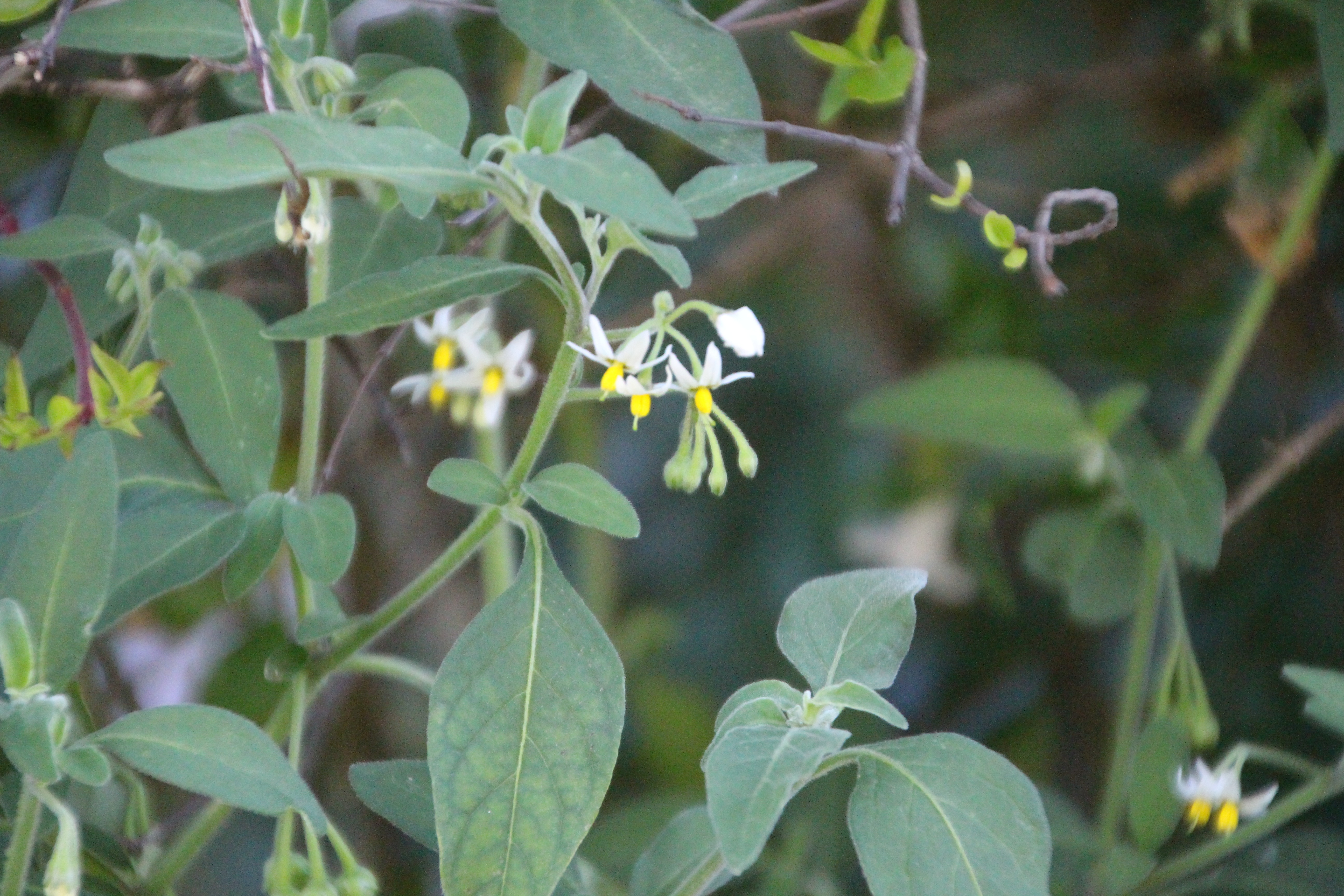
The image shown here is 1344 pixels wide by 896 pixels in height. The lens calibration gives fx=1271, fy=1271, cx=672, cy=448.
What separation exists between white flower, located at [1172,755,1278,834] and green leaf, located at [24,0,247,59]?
53 cm

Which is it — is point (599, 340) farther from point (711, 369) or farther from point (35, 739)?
point (35, 739)

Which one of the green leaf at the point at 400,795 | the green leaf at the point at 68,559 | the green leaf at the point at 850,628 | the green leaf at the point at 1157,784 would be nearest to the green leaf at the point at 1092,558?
the green leaf at the point at 1157,784

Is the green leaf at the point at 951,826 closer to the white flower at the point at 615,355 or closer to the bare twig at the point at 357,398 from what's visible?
the white flower at the point at 615,355

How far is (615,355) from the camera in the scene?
0.42 m

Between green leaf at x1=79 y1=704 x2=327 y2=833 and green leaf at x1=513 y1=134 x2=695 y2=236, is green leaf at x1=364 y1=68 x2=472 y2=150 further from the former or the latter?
green leaf at x1=79 y1=704 x2=327 y2=833

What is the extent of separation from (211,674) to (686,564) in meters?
0.50

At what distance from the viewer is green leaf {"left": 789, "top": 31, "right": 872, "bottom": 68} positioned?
0.52 metres

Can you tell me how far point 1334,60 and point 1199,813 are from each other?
A: 35 cm

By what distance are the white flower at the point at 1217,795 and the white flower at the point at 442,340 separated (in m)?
0.40

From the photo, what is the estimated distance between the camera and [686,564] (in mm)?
1268

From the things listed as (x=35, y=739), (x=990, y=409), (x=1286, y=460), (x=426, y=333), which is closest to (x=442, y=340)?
(x=426, y=333)

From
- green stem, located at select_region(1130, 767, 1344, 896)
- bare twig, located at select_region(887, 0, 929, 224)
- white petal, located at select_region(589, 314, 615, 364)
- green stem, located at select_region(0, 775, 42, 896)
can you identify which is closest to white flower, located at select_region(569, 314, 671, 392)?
white petal, located at select_region(589, 314, 615, 364)

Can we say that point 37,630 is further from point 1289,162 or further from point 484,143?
point 1289,162

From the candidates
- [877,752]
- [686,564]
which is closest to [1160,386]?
[686,564]
